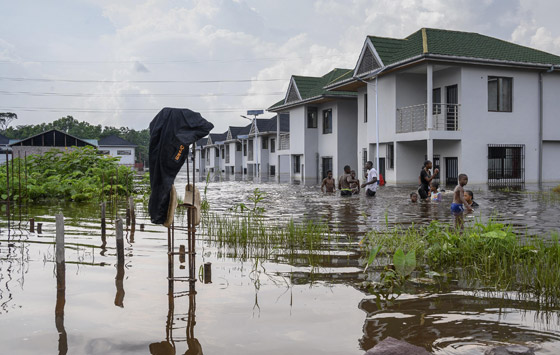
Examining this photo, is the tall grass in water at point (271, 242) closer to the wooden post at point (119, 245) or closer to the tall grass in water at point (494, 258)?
the tall grass in water at point (494, 258)

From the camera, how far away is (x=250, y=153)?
63656 millimetres

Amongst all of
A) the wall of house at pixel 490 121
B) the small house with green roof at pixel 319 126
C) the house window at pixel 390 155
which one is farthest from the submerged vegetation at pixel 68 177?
the small house with green roof at pixel 319 126

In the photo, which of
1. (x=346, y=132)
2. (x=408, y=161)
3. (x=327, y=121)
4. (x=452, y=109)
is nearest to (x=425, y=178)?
(x=452, y=109)

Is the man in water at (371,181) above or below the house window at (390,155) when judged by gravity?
below

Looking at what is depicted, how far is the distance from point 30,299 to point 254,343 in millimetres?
3038

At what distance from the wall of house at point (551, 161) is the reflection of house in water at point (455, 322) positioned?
995 inches

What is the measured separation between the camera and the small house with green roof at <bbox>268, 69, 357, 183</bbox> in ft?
124

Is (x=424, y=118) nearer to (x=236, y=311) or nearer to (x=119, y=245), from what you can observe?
(x=119, y=245)

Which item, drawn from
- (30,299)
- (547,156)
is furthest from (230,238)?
(547,156)

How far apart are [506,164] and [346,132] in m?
12.0

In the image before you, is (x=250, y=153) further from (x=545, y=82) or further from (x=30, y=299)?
(x=30, y=299)

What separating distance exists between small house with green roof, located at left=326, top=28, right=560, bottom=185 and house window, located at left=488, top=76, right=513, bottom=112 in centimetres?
5

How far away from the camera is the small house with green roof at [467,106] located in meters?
26.6

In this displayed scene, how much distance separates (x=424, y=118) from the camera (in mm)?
27078
